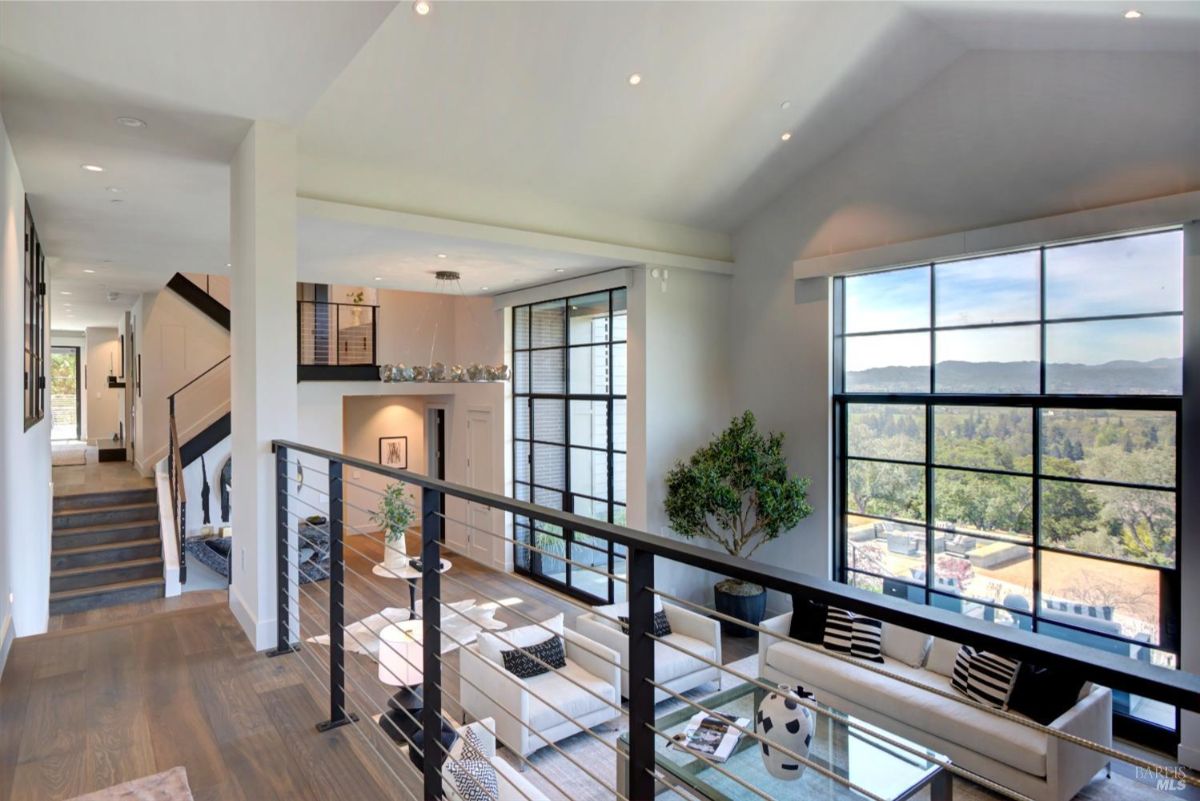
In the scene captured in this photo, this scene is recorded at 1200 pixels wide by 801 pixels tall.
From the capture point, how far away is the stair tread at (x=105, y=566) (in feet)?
22.6

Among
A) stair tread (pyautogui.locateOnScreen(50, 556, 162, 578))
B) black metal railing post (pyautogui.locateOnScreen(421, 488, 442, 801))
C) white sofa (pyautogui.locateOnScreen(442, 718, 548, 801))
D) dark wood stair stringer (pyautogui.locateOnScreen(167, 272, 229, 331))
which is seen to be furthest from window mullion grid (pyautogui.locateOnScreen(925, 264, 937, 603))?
dark wood stair stringer (pyautogui.locateOnScreen(167, 272, 229, 331))

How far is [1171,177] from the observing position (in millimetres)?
4504

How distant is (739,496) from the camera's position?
6.78m

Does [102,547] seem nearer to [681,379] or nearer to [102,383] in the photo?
[681,379]

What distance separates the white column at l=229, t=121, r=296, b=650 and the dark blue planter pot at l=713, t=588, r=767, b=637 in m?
4.45

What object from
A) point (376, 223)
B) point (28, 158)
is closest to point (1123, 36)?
point (376, 223)

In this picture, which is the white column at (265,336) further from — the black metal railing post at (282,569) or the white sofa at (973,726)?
the white sofa at (973,726)

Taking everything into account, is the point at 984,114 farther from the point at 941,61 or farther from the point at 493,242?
the point at 493,242

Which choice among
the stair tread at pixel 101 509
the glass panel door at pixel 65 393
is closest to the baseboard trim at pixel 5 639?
the stair tread at pixel 101 509

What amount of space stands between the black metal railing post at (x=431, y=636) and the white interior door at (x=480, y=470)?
741 cm

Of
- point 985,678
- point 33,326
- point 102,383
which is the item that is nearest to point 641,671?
point 985,678

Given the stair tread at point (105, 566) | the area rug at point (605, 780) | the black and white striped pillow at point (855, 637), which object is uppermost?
the stair tread at point (105, 566)

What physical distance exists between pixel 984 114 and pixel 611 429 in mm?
4540

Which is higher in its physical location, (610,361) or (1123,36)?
(1123,36)
